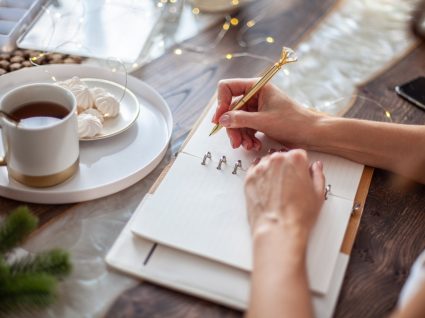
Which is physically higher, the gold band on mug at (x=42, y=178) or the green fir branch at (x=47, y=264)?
the green fir branch at (x=47, y=264)

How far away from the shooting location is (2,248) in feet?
2.40

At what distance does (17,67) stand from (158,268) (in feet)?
1.92

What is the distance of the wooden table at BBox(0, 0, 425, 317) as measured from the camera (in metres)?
0.76

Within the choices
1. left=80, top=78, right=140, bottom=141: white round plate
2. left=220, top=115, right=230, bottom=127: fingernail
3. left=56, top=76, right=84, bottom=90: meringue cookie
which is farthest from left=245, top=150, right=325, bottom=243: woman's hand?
left=56, top=76, right=84, bottom=90: meringue cookie

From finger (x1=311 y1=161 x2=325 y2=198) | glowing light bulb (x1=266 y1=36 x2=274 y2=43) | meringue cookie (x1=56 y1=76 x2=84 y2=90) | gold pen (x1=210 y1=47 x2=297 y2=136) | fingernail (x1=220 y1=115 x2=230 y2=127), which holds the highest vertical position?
gold pen (x1=210 y1=47 x2=297 y2=136)

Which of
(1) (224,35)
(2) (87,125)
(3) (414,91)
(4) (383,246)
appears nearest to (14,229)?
(2) (87,125)

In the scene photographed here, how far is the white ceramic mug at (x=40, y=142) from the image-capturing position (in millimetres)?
793

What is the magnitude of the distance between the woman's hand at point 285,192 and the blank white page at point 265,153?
0.20ft

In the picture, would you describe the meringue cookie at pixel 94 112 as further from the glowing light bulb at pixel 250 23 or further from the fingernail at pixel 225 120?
the glowing light bulb at pixel 250 23

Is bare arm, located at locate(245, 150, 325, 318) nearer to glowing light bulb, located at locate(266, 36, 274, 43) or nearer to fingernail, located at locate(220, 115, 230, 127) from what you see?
fingernail, located at locate(220, 115, 230, 127)

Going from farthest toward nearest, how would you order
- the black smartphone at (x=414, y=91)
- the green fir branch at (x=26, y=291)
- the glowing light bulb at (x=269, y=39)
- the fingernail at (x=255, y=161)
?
the glowing light bulb at (x=269, y=39)
the black smartphone at (x=414, y=91)
the fingernail at (x=255, y=161)
the green fir branch at (x=26, y=291)

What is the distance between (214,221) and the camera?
830 millimetres

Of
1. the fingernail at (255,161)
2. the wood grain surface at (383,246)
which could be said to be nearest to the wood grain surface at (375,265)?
the wood grain surface at (383,246)

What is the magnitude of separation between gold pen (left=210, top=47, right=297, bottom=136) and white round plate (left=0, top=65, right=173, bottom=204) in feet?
0.41
